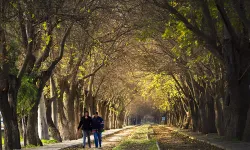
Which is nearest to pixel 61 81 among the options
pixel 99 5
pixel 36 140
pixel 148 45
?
pixel 148 45

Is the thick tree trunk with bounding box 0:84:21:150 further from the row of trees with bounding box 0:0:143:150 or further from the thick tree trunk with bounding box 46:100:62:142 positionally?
the thick tree trunk with bounding box 46:100:62:142

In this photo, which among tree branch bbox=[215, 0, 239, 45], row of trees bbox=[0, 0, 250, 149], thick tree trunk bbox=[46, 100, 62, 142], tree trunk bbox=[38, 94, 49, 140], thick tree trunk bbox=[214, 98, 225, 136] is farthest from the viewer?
thick tree trunk bbox=[214, 98, 225, 136]

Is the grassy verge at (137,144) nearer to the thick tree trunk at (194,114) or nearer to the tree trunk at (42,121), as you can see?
the tree trunk at (42,121)

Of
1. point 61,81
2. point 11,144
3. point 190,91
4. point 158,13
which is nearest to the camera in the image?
point 11,144

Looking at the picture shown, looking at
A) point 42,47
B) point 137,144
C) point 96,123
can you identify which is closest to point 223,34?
point 96,123

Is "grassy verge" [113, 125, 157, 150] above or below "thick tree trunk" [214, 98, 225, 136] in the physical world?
below

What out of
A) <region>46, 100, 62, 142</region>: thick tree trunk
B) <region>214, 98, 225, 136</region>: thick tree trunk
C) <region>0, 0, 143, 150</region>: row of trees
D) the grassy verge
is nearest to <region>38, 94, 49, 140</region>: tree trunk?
<region>0, 0, 143, 150</region>: row of trees

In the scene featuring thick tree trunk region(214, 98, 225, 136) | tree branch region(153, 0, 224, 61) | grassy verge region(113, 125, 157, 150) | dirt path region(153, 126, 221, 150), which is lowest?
dirt path region(153, 126, 221, 150)

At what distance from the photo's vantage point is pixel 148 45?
111 feet

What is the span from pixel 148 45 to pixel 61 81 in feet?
23.5

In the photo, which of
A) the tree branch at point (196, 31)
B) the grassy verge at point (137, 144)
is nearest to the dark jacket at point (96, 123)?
the grassy verge at point (137, 144)

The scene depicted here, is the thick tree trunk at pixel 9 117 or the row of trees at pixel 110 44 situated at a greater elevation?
the row of trees at pixel 110 44

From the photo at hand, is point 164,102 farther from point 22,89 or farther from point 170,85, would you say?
point 22,89

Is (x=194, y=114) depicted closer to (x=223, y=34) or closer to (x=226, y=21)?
(x=223, y=34)
